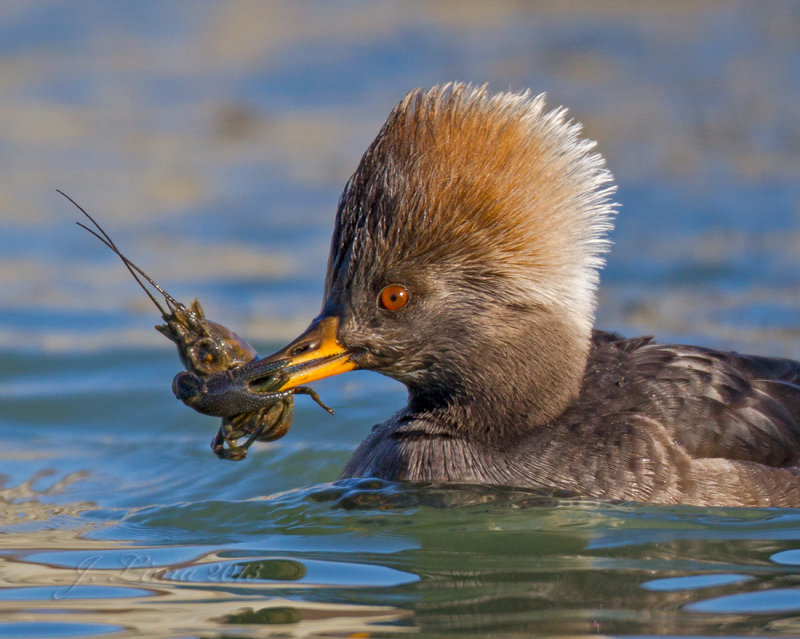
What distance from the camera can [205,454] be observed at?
382 inches

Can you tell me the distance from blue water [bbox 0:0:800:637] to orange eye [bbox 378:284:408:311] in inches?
41.8

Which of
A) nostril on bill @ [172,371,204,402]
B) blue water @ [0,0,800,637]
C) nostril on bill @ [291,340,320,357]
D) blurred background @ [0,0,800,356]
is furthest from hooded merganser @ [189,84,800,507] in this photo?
blurred background @ [0,0,800,356]

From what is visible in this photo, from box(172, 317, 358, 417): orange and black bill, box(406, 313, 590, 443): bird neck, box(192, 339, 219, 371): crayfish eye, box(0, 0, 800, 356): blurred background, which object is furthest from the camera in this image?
box(0, 0, 800, 356): blurred background

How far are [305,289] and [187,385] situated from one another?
250 inches

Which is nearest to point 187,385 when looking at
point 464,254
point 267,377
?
point 267,377

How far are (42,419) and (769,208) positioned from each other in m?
8.01

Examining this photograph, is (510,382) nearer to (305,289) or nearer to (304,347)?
(304,347)

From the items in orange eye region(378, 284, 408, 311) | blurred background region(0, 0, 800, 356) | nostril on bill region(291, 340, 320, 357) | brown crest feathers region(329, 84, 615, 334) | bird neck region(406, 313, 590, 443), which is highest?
blurred background region(0, 0, 800, 356)

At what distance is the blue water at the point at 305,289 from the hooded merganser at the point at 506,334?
23cm

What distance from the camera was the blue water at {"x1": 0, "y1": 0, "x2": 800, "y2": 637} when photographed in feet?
20.5

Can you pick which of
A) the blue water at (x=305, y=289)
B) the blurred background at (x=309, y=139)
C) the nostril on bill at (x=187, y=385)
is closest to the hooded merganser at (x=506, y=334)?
the blue water at (x=305, y=289)

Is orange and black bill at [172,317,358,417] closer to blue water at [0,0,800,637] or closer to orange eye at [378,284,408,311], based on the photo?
orange eye at [378,284,408,311]

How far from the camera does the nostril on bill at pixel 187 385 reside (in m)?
6.97

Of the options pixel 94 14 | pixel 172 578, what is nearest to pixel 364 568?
pixel 172 578
